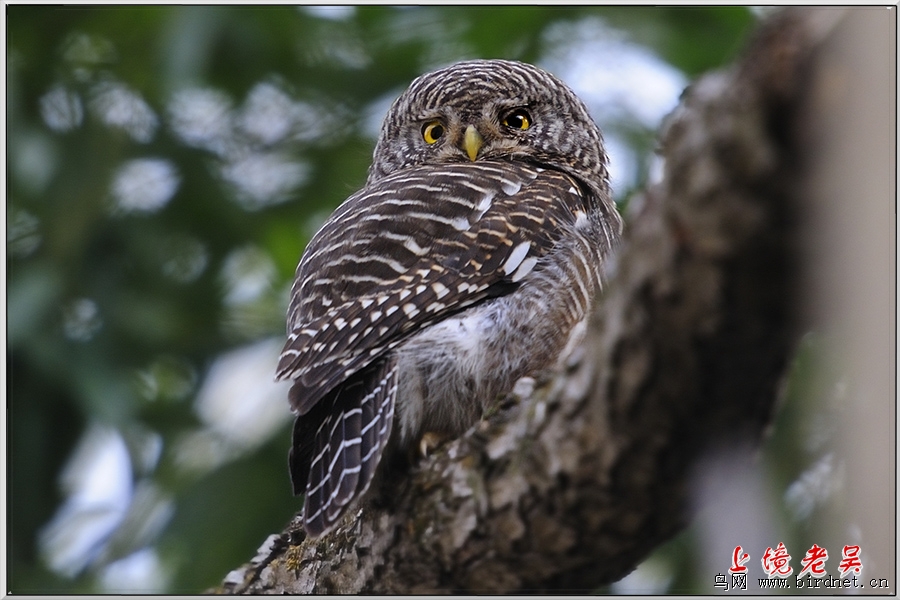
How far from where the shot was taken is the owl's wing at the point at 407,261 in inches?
103

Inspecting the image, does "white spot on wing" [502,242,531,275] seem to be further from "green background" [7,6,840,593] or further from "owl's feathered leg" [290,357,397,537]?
"green background" [7,6,840,593]

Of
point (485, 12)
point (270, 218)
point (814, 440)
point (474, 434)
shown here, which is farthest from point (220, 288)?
point (814, 440)

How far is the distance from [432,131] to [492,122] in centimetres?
30

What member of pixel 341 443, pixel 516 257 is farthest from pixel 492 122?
pixel 341 443

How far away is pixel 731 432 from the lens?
175cm

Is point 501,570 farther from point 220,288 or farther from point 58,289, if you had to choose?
point 220,288

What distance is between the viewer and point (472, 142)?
12.7 ft

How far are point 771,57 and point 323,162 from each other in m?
4.69

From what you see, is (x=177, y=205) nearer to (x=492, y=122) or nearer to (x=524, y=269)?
(x=492, y=122)

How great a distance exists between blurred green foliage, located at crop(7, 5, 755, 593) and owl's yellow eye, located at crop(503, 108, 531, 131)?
674 mm

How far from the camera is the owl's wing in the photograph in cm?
262

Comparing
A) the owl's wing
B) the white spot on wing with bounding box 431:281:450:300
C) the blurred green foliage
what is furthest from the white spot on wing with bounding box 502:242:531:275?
the blurred green foliage

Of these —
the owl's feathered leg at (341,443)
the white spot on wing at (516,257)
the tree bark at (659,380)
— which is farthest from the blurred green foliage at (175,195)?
the tree bark at (659,380)

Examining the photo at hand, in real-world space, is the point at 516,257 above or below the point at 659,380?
above
